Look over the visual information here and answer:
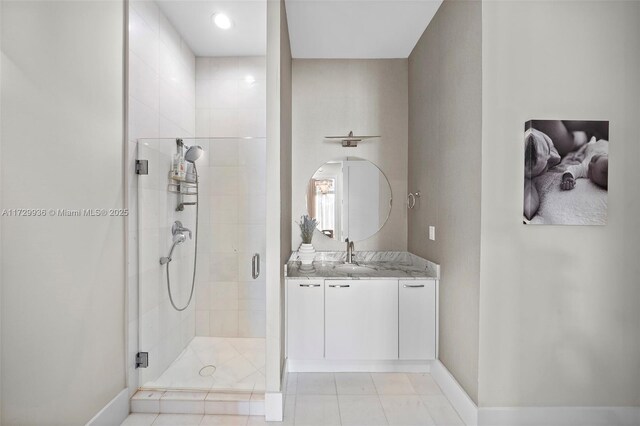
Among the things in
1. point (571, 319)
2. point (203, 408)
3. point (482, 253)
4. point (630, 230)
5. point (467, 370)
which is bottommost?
point (203, 408)

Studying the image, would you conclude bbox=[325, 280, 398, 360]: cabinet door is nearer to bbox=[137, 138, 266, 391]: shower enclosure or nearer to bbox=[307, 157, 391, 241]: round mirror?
bbox=[137, 138, 266, 391]: shower enclosure

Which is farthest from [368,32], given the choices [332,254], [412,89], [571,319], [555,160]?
[571,319]

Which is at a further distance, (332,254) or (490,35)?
(332,254)

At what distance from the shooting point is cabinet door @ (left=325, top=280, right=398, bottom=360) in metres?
2.47

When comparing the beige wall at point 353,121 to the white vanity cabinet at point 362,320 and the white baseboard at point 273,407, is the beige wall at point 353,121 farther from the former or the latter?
the white baseboard at point 273,407

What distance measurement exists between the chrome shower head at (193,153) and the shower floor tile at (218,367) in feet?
4.34

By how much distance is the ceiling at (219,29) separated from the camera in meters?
2.46

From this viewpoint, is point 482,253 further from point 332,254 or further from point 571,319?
point 332,254

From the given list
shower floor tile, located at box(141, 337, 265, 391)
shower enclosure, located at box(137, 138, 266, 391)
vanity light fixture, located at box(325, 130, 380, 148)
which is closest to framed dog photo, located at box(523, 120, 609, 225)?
vanity light fixture, located at box(325, 130, 380, 148)

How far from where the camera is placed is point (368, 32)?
272 centimetres

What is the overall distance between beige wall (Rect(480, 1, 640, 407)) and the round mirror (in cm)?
141

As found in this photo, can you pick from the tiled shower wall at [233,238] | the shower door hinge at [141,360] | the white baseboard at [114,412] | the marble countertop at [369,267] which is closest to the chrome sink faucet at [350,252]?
the marble countertop at [369,267]

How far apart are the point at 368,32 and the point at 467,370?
2.66m

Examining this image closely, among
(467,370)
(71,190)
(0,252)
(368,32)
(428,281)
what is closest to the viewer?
(0,252)
